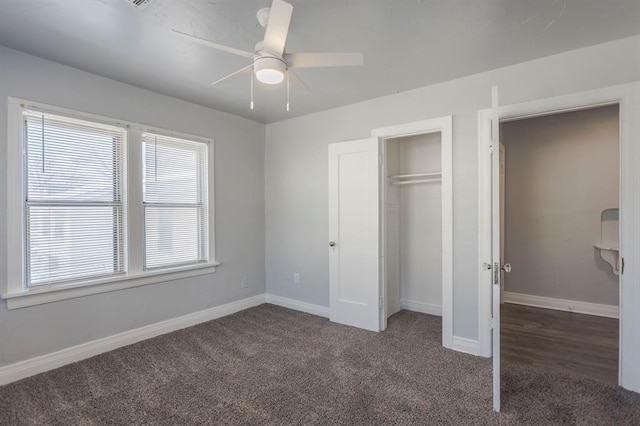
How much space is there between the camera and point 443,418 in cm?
207

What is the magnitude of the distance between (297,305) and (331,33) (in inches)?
128

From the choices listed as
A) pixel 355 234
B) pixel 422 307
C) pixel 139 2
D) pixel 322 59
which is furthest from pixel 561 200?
pixel 139 2

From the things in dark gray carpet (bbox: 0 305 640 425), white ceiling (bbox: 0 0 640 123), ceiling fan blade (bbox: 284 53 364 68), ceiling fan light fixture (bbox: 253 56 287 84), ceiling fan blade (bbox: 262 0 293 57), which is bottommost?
dark gray carpet (bbox: 0 305 640 425)

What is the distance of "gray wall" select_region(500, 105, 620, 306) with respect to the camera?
402 cm

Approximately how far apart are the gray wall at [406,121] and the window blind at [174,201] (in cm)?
102

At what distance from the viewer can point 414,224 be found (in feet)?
14.2

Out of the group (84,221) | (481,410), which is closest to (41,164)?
(84,221)

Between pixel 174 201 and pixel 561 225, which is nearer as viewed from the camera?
pixel 174 201

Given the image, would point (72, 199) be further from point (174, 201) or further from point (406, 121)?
point (406, 121)

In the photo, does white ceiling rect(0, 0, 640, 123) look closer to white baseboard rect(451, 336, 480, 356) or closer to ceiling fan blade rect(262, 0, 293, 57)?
ceiling fan blade rect(262, 0, 293, 57)

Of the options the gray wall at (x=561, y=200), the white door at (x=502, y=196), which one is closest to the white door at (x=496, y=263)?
the white door at (x=502, y=196)

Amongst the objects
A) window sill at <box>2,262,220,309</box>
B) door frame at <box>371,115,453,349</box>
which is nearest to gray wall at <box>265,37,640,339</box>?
door frame at <box>371,115,453,349</box>

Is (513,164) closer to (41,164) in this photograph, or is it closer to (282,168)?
(282,168)

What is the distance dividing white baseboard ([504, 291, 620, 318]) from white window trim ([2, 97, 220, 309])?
4.13 metres
